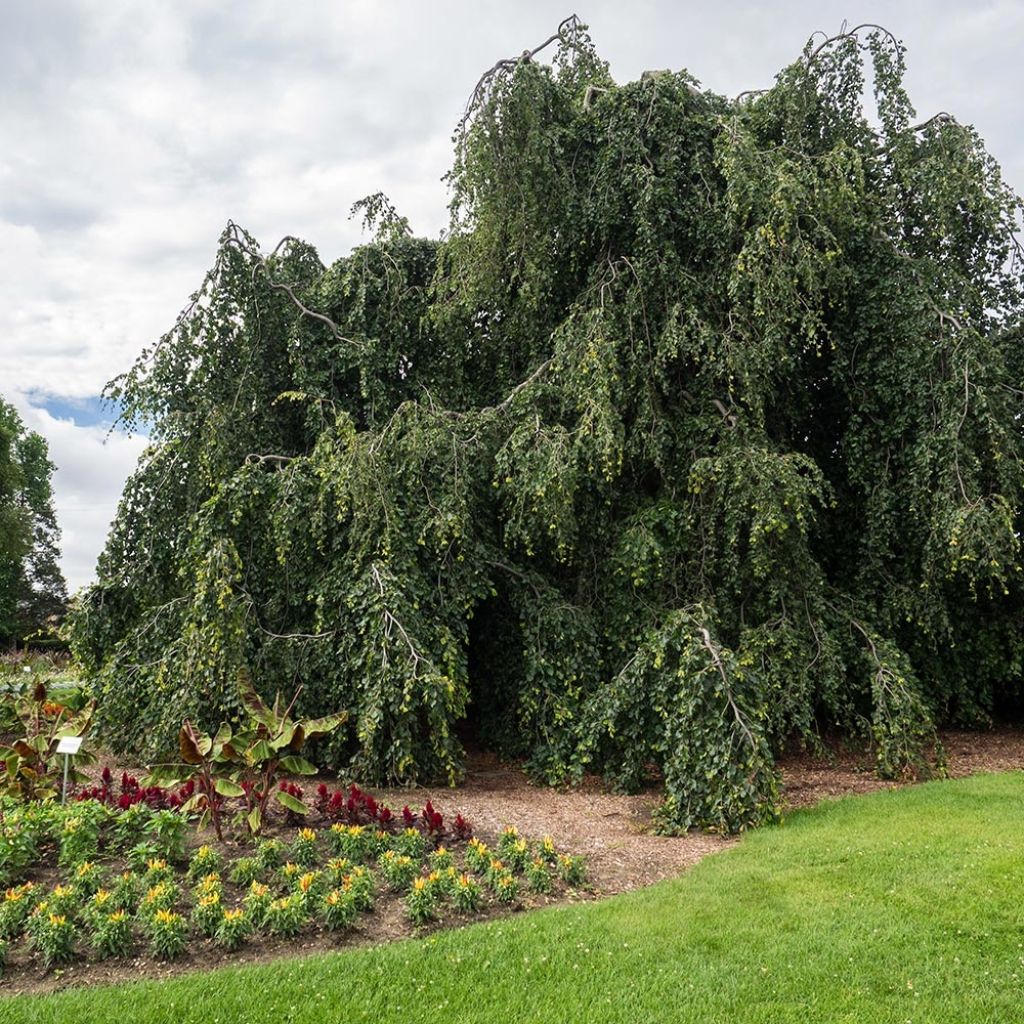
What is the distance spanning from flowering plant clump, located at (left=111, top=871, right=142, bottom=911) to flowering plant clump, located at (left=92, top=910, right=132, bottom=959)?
0.22 meters

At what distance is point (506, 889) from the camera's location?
3.83 m

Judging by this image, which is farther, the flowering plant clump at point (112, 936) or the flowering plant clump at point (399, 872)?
the flowering plant clump at point (399, 872)

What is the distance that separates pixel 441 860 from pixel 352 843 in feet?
1.80

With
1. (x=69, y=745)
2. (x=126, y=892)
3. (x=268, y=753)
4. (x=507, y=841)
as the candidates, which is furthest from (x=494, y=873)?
(x=69, y=745)

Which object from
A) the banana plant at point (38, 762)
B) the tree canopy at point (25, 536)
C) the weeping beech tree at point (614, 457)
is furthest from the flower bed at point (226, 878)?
the tree canopy at point (25, 536)

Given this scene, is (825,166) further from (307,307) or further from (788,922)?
(788,922)

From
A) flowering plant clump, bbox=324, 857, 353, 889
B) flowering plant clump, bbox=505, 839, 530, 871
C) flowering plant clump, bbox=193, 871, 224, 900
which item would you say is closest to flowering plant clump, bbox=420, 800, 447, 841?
flowering plant clump, bbox=505, 839, 530, 871

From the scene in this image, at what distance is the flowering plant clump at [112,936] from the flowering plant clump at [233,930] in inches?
14.6

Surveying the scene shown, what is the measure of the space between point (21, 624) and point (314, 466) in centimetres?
2413

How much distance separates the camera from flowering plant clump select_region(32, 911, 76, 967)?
321 cm

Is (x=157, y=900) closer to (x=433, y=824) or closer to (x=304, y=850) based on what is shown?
(x=304, y=850)

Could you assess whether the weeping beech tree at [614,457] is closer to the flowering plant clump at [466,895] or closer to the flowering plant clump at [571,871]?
the flowering plant clump at [571,871]

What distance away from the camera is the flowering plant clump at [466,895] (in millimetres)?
3709

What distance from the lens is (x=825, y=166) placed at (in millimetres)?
7125
